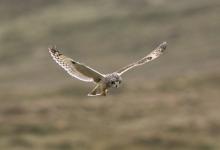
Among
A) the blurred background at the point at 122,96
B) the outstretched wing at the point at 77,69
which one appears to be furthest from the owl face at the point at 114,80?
the blurred background at the point at 122,96

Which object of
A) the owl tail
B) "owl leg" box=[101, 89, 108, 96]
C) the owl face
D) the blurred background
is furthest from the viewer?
the blurred background

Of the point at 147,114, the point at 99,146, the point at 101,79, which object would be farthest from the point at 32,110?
the point at 101,79

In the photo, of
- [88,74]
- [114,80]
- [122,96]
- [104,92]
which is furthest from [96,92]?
[122,96]

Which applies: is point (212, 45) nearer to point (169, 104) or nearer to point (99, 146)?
point (169, 104)

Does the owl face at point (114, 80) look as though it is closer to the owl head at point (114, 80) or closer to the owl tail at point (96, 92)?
the owl head at point (114, 80)

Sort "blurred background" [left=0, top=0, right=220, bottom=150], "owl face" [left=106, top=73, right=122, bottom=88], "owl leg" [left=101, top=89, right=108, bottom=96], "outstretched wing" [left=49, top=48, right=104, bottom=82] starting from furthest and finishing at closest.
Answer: "blurred background" [left=0, top=0, right=220, bottom=150]
"outstretched wing" [left=49, top=48, right=104, bottom=82]
"owl leg" [left=101, top=89, right=108, bottom=96]
"owl face" [left=106, top=73, right=122, bottom=88]

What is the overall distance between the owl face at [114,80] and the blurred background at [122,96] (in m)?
62.3

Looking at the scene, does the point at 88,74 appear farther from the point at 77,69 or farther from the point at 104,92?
the point at 104,92

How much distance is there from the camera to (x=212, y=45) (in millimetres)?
168375

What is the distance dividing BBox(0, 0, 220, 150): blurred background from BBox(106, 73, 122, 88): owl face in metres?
62.3

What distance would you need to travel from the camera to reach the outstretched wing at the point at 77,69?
15.4m

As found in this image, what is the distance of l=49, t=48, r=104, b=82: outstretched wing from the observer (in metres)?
15.4

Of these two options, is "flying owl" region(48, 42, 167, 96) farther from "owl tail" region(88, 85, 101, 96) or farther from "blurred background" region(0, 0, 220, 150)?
"blurred background" region(0, 0, 220, 150)

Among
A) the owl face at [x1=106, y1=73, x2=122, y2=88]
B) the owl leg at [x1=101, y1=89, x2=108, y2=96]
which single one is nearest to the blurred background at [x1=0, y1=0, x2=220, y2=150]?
the owl face at [x1=106, y1=73, x2=122, y2=88]
